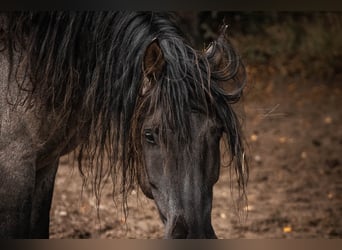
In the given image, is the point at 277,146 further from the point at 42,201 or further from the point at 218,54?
the point at 218,54

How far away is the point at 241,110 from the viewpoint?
236 centimetres

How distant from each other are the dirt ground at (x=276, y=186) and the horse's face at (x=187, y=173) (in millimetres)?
513

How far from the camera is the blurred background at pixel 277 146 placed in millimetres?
3953

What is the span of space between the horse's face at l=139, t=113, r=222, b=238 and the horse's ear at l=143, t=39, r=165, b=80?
17cm

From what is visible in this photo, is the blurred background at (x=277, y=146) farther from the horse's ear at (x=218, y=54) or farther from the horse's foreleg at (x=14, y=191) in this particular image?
the horse's foreleg at (x=14, y=191)

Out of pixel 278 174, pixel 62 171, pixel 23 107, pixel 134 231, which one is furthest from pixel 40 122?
pixel 278 174

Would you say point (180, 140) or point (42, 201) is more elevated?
point (180, 140)

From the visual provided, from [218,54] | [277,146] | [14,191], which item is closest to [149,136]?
[218,54]

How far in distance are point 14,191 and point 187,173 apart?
0.65 metres

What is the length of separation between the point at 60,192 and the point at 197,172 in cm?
280

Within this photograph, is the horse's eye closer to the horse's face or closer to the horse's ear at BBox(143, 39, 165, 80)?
the horse's face

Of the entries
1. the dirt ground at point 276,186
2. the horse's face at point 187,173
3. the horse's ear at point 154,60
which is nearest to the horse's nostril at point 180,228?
the horse's face at point 187,173

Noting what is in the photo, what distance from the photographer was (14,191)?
7.04 ft

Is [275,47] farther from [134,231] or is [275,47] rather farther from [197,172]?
[197,172]
